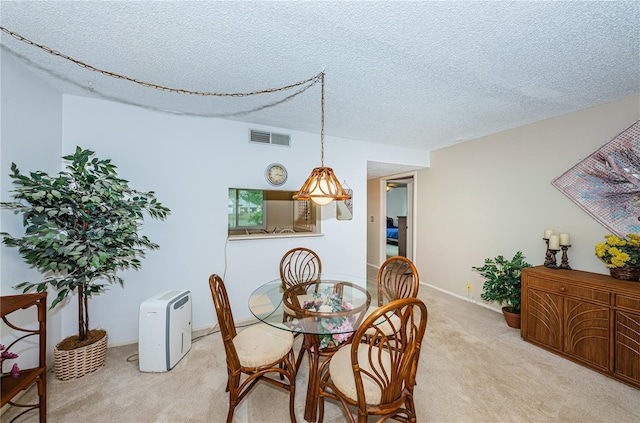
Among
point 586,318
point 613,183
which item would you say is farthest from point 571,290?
point 613,183

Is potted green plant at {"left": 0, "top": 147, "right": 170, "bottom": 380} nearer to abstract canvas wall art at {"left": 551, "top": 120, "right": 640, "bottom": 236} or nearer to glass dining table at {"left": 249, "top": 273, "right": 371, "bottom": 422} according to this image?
glass dining table at {"left": 249, "top": 273, "right": 371, "bottom": 422}

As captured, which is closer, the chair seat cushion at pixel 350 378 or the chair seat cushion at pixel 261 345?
the chair seat cushion at pixel 350 378

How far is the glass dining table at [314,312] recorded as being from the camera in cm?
153

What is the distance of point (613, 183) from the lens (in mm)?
2357

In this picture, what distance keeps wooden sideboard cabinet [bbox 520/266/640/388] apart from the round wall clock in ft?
9.79

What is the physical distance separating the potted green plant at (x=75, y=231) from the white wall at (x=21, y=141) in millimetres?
68

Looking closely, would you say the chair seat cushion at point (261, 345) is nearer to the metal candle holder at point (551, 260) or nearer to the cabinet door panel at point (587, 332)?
the cabinet door panel at point (587, 332)

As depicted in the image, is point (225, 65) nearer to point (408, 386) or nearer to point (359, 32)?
point (359, 32)

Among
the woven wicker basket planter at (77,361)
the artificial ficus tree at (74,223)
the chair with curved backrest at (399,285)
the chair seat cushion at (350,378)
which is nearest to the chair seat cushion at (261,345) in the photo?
the chair seat cushion at (350,378)

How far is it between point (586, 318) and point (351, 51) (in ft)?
9.90

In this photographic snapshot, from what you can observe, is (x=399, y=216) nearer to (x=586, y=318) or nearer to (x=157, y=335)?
(x=586, y=318)

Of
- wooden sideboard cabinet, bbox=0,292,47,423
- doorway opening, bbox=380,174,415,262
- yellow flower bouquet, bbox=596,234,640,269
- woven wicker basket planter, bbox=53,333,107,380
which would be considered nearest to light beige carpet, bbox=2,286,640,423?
woven wicker basket planter, bbox=53,333,107,380

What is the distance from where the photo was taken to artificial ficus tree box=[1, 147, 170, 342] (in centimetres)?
165

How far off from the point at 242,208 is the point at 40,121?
92.3 inches
